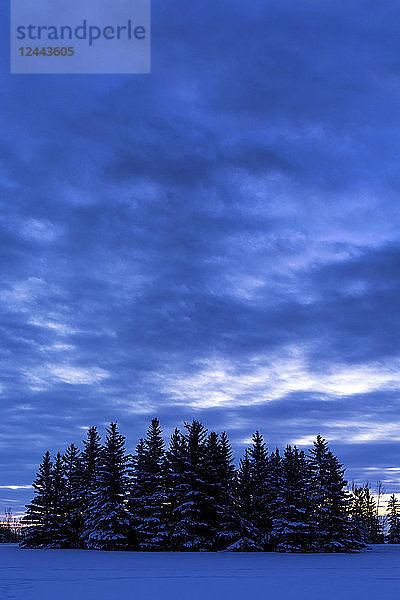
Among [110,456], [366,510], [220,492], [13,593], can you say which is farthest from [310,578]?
[366,510]

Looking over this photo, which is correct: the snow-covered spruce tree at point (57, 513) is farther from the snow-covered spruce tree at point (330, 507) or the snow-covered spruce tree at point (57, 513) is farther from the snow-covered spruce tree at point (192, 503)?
the snow-covered spruce tree at point (330, 507)

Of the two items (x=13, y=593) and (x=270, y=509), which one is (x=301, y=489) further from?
(x=13, y=593)

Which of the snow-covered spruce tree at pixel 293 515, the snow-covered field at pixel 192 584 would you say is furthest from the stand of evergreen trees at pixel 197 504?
the snow-covered field at pixel 192 584

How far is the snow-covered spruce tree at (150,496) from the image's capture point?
156 ft

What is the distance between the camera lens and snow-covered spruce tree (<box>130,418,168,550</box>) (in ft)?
156

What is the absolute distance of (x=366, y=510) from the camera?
343 ft

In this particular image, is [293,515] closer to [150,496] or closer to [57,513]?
[150,496]

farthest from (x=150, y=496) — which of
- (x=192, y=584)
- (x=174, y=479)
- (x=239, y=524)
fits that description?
(x=192, y=584)

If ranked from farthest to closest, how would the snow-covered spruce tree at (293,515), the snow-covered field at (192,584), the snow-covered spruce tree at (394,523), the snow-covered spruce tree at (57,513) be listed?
the snow-covered spruce tree at (394,523) < the snow-covered spruce tree at (57,513) < the snow-covered spruce tree at (293,515) < the snow-covered field at (192,584)

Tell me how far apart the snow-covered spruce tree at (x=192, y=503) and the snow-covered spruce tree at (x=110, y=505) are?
4.74m

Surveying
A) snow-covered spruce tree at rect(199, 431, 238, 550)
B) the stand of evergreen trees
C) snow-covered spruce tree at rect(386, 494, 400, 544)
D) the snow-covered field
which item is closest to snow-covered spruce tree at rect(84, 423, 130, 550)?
the stand of evergreen trees

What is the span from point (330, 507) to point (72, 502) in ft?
83.4

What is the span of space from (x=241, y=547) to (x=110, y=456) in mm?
14962

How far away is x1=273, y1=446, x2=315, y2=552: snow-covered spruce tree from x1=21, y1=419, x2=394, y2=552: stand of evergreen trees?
0.26 feet
